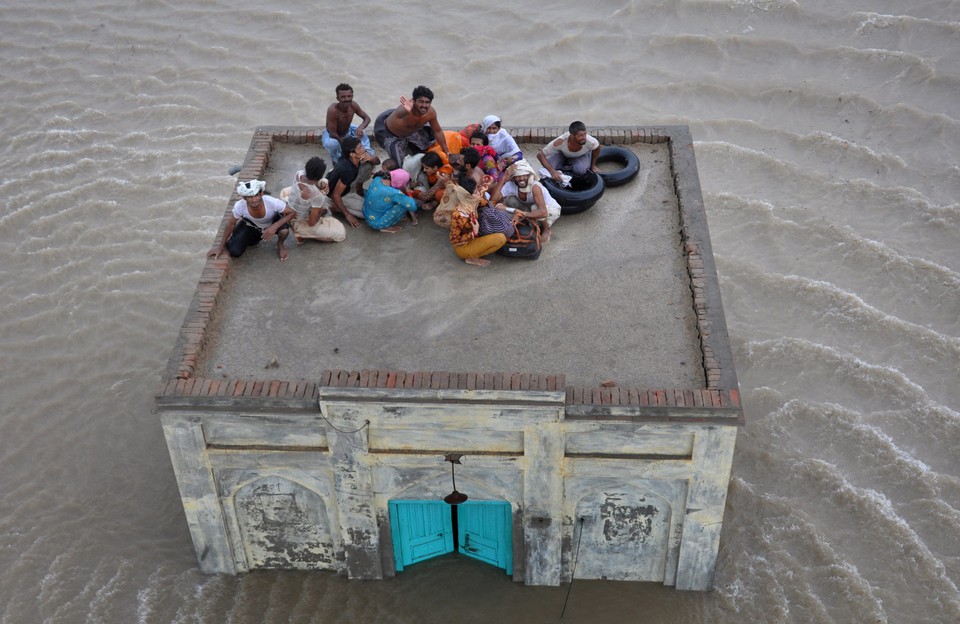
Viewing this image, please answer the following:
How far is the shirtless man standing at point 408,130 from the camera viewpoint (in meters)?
11.0

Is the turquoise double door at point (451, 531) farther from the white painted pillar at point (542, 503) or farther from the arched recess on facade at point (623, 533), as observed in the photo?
the arched recess on facade at point (623, 533)

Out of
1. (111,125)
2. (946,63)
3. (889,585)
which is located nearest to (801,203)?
(946,63)

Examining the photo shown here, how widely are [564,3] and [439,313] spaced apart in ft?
34.8

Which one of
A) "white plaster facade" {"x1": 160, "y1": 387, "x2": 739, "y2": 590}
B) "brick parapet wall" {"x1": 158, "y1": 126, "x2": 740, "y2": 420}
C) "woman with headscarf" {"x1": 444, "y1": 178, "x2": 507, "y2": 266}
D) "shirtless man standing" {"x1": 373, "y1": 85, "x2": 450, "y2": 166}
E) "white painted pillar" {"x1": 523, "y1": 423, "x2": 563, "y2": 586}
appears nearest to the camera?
"brick parapet wall" {"x1": 158, "y1": 126, "x2": 740, "y2": 420}

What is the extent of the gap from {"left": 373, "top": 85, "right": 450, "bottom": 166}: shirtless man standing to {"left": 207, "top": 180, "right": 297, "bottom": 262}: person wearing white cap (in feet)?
4.67

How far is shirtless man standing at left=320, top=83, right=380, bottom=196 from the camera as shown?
445 inches

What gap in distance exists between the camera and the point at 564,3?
61.5 ft

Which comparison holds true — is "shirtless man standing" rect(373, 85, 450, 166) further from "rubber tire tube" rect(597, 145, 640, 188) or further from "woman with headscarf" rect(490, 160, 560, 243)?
"rubber tire tube" rect(597, 145, 640, 188)

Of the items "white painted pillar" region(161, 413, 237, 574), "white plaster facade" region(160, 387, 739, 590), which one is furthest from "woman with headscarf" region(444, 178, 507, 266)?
"white painted pillar" region(161, 413, 237, 574)

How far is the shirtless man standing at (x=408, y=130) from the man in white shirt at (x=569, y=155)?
1049 mm

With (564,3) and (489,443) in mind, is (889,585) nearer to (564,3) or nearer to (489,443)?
(489,443)

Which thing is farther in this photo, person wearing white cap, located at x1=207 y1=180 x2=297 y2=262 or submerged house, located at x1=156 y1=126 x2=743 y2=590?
person wearing white cap, located at x1=207 y1=180 x2=297 y2=262

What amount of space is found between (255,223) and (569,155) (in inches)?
127

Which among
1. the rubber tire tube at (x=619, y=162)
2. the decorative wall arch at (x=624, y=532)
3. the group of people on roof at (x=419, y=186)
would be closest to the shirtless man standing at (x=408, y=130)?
the group of people on roof at (x=419, y=186)
